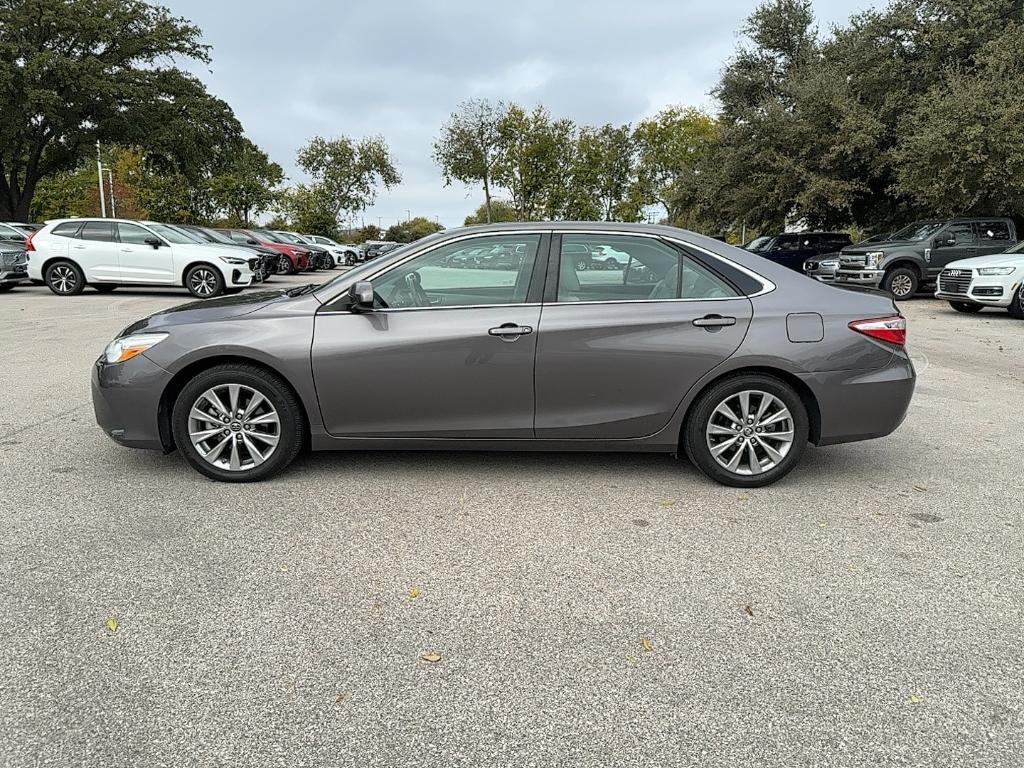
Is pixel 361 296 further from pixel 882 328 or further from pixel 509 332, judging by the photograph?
pixel 882 328

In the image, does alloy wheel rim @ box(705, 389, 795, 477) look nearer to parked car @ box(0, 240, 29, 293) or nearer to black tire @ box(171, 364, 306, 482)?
black tire @ box(171, 364, 306, 482)

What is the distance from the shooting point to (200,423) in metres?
4.45

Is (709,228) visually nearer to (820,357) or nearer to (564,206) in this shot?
(564,206)

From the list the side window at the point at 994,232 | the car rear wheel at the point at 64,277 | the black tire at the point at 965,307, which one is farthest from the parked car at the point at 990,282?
the car rear wheel at the point at 64,277

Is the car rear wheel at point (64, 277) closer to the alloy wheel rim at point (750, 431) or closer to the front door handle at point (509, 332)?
the front door handle at point (509, 332)

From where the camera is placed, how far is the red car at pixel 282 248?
83.5 ft

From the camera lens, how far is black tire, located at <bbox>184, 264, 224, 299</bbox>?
16406 mm

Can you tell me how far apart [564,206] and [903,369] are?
42.7 metres

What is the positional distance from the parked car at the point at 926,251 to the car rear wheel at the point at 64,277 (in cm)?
1730

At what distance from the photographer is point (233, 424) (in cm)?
445

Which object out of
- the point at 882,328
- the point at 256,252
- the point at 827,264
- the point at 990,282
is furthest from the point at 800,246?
the point at 882,328

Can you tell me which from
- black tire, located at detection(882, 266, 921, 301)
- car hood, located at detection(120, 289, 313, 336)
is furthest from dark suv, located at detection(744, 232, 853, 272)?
car hood, located at detection(120, 289, 313, 336)

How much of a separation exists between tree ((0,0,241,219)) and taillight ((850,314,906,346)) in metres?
33.2

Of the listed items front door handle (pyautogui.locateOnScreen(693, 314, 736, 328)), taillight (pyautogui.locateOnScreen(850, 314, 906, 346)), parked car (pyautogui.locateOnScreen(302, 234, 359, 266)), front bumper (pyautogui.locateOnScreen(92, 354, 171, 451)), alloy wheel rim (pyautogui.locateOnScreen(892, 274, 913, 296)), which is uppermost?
parked car (pyautogui.locateOnScreen(302, 234, 359, 266))
